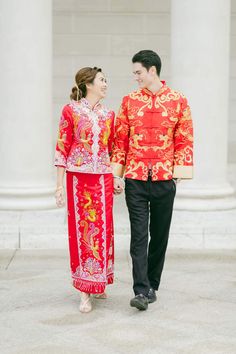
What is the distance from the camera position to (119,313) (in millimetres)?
6133

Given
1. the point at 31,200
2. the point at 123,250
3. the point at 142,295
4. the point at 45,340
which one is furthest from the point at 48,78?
the point at 45,340

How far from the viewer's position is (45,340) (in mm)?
5418

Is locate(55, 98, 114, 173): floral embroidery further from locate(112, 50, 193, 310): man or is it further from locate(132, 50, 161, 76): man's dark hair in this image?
locate(132, 50, 161, 76): man's dark hair

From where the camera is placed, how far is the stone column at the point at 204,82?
8.95m

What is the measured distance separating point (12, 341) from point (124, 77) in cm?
717

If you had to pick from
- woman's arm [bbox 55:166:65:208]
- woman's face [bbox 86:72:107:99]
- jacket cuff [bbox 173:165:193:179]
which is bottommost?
woman's arm [bbox 55:166:65:208]

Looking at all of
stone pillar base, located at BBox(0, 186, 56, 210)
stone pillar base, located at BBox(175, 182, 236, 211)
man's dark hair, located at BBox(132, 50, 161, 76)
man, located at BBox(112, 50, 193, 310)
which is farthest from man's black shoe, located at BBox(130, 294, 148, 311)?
stone pillar base, located at BBox(0, 186, 56, 210)

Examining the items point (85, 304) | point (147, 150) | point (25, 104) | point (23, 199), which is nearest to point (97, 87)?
Answer: point (147, 150)

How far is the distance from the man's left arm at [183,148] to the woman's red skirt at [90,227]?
1.61 ft

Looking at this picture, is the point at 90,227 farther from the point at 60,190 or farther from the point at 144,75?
the point at 144,75

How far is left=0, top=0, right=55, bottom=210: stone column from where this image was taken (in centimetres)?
895

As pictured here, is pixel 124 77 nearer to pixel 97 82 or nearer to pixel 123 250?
pixel 123 250

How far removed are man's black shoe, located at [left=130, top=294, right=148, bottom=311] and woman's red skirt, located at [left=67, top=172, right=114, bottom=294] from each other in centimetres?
29

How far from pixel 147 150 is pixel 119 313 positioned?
3.79 feet
